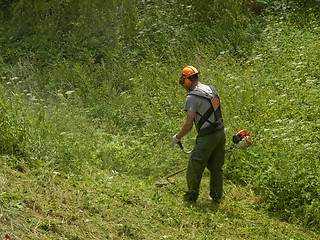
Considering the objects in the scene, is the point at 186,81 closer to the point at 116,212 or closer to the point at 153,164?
the point at 153,164

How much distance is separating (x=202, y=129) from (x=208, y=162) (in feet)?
2.11

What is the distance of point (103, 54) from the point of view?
32.5 ft

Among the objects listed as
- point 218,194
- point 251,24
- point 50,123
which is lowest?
point 218,194

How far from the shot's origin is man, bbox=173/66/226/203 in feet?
15.9

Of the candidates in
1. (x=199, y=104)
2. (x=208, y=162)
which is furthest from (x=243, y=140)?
(x=199, y=104)

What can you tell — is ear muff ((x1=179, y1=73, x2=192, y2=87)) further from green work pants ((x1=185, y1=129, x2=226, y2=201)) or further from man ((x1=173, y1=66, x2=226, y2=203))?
green work pants ((x1=185, y1=129, x2=226, y2=201))

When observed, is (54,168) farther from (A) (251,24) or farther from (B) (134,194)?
(A) (251,24)

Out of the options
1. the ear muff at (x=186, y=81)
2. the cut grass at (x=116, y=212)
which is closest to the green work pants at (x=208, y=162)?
the cut grass at (x=116, y=212)

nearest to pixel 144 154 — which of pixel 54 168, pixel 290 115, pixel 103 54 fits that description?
pixel 54 168

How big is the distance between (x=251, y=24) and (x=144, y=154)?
5.47 m

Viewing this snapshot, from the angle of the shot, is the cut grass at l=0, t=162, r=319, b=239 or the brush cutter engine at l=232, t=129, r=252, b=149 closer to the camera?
the cut grass at l=0, t=162, r=319, b=239

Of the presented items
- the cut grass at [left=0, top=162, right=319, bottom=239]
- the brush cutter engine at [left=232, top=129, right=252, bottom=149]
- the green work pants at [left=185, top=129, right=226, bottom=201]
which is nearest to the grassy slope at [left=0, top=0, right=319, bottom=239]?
the cut grass at [left=0, top=162, right=319, bottom=239]

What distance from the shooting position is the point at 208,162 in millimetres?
5320

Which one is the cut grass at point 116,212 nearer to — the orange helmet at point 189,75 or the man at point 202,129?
the man at point 202,129
